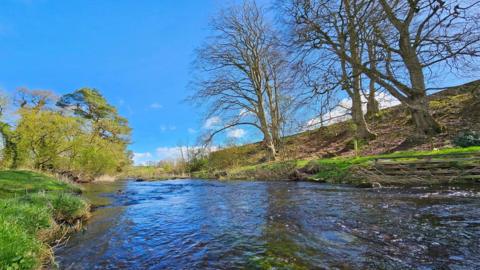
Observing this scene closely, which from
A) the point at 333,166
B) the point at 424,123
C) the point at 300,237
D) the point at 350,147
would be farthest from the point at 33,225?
the point at 350,147

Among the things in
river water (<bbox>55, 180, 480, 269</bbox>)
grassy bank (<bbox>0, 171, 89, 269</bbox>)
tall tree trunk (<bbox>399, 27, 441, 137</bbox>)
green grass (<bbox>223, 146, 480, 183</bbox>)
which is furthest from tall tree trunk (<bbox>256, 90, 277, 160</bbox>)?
grassy bank (<bbox>0, 171, 89, 269</bbox>)

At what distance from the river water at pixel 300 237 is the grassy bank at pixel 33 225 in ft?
1.09

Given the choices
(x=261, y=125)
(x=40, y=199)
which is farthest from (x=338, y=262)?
(x=261, y=125)

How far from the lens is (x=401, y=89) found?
11484 millimetres

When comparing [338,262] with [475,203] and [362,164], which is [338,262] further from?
[362,164]

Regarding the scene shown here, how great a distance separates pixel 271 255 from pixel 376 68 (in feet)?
33.7

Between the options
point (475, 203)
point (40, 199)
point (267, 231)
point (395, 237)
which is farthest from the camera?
point (40, 199)

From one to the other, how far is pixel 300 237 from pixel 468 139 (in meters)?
10.2

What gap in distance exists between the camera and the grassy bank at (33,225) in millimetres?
2982

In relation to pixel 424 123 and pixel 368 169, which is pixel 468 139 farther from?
pixel 368 169

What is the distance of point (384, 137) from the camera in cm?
1625

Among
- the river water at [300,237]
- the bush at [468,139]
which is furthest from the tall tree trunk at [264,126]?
the river water at [300,237]

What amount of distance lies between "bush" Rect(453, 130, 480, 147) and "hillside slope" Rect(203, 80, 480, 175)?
2.06 ft

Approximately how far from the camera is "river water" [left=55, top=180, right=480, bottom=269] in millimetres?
3193
